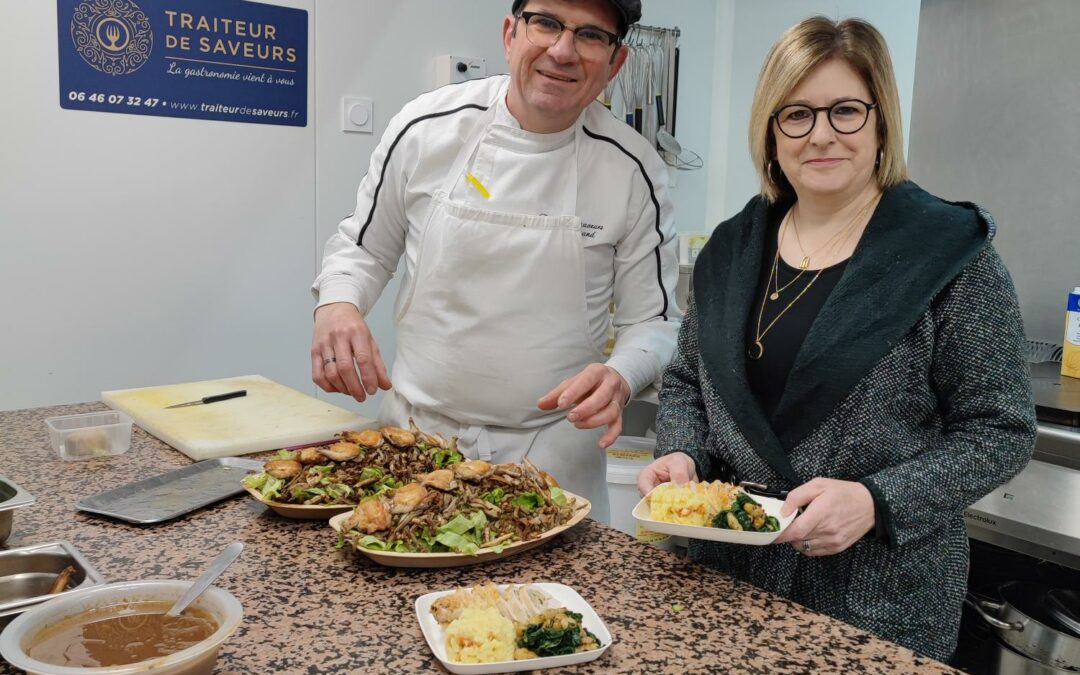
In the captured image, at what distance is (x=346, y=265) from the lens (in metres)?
1.94

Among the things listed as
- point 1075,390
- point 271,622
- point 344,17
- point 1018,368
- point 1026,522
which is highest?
point 344,17

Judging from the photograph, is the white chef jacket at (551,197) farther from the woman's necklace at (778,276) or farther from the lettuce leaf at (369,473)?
the lettuce leaf at (369,473)

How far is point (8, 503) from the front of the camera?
1237 mm

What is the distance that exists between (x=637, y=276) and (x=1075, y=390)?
114 cm

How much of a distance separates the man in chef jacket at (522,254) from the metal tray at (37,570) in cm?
63

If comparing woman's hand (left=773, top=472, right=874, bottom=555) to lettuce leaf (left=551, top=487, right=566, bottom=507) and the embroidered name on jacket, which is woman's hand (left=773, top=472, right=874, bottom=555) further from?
the embroidered name on jacket

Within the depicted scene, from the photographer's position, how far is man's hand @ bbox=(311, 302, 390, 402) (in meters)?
1.66

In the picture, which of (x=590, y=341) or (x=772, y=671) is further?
(x=590, y=341)

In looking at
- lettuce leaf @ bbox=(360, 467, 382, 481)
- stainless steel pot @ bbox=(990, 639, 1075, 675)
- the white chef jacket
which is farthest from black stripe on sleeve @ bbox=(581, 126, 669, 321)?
stainless steel pot @ bbox=(990, 639, 1075, 675)

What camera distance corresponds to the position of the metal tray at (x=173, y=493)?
1.40m

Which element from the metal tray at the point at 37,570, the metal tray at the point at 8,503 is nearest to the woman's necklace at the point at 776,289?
the metal tray at the point at 37,570

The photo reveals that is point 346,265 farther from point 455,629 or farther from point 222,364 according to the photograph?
point 222,364

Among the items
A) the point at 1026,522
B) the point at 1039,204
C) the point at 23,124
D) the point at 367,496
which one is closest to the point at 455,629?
the point at 367,496

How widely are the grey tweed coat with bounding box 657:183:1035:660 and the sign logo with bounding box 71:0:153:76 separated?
2247 mm
